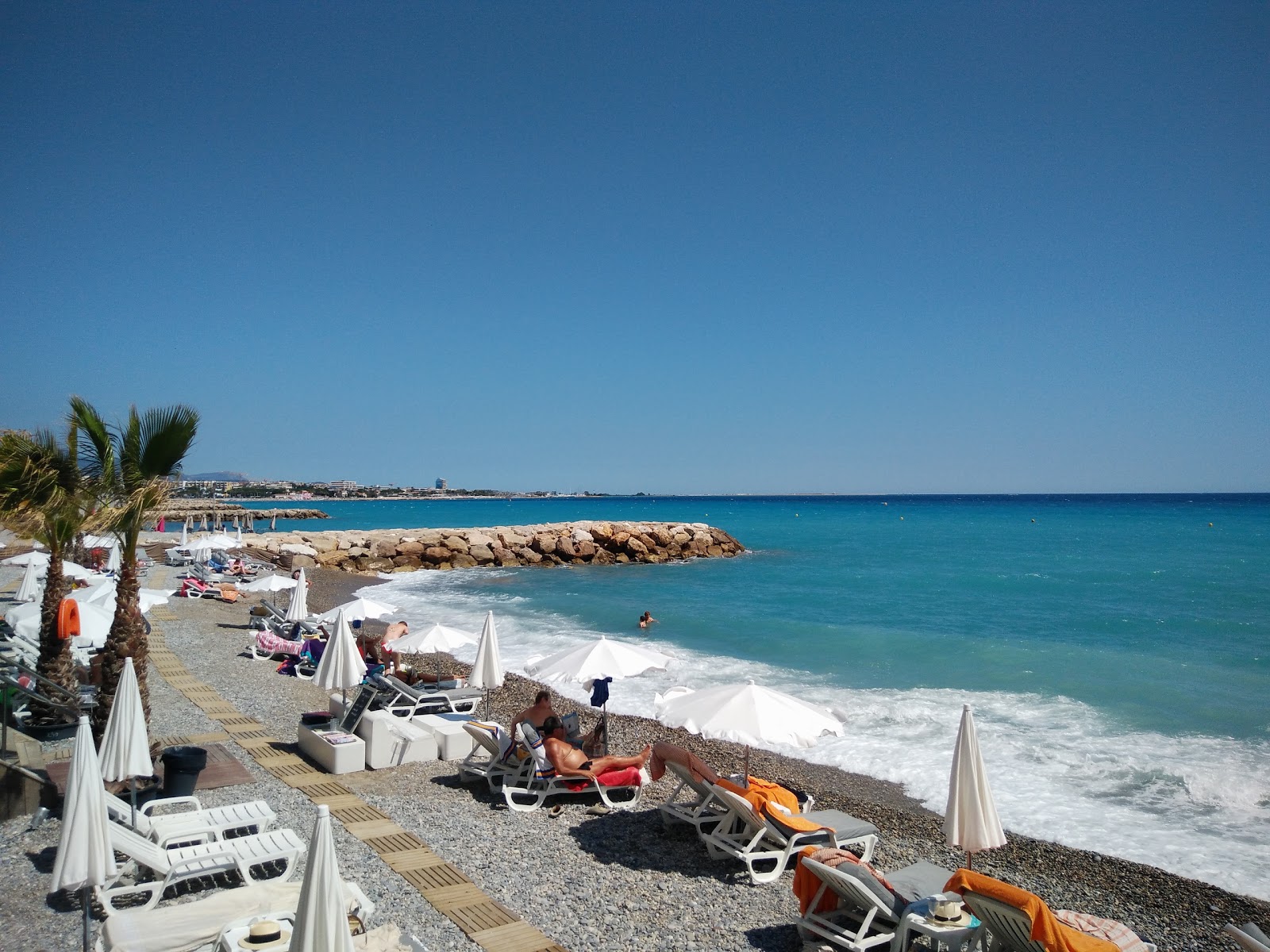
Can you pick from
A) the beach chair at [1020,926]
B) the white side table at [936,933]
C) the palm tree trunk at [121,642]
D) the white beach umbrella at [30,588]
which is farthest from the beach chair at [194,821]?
the white beach umbrella at [30,588]

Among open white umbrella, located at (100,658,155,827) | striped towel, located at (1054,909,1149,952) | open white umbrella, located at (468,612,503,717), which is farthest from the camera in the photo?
open white umbrella, located at (468,612,503,717)

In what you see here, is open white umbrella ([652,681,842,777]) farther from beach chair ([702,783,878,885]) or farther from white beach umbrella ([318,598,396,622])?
white beach umbrella ([318,598,396,622])

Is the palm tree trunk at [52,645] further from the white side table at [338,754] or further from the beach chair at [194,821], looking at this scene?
the beach chair at [194,821]

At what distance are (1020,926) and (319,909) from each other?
Result: 12.6 ft

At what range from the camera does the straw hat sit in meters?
4.26

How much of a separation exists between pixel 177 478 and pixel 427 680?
17.6 ft

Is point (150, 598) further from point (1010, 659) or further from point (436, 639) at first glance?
point (1010, 659)

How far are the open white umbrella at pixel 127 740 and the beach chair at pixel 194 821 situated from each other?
0.11m

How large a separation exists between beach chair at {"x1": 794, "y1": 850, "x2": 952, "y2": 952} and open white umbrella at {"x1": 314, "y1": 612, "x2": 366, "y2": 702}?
6.39 metres

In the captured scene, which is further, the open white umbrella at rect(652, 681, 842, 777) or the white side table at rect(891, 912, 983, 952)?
the open white umbrella at rect(652, 681, 842, 777)

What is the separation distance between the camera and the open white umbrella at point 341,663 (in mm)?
9844

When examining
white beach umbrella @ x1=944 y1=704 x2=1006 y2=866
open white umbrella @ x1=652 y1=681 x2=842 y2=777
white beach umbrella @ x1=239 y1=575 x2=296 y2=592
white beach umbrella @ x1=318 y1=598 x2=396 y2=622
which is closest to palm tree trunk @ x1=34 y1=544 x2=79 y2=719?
white beach umbrella @ x1=318 y1=598 x2=396 y2=622

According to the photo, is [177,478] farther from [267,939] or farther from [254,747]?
[267,939]

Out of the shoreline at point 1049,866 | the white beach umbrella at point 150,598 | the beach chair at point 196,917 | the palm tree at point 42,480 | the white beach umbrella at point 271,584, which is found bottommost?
the shoreline at point 1049,866
